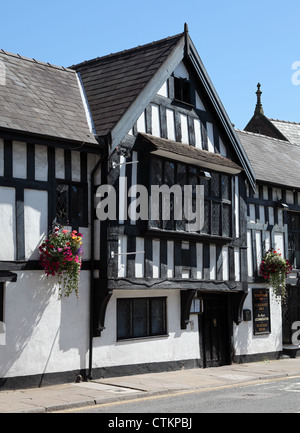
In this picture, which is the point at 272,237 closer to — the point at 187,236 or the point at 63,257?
the point at 187,236

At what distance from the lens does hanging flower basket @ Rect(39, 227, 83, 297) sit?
45.0 feet

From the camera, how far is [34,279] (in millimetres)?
13852

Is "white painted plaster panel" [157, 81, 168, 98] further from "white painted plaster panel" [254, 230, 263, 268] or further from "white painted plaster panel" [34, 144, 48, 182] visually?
"white painted plaster panel" [254, 230, 263, 268]

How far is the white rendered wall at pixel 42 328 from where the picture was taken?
1330 centimetres

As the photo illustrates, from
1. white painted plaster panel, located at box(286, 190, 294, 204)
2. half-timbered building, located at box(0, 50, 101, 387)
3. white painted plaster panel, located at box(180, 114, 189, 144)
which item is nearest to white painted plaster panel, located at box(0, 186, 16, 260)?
half-timbered building, located at box(0, 50, 101, 387)

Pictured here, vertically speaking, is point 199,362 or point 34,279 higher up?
point 34,279

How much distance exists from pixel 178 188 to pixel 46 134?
13.5 ft

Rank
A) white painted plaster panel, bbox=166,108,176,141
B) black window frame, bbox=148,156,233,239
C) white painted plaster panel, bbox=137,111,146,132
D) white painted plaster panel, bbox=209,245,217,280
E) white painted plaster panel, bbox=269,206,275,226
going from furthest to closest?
white painted plaster panel, bbox=269,206,275,226
white painted plaster panel, bbox=209,245,217,280
white painted plaster panel, bbox=166,108,176,141
white painted plaster panel, bbox=137,111,146,132
black window frame, bbox=148,156,233,239

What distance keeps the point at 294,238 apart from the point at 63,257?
1102cm

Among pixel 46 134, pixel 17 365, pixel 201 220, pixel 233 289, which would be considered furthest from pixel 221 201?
pixel 17 365

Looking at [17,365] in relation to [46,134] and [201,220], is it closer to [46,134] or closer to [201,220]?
[46,134]

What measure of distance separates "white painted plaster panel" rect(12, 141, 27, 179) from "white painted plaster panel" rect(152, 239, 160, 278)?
13.3 ft

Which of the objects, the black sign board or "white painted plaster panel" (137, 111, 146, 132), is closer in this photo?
"white painted plaster panel" (137, 111, 146, 132)

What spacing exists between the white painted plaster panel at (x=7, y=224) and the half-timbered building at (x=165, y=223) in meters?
2.33
